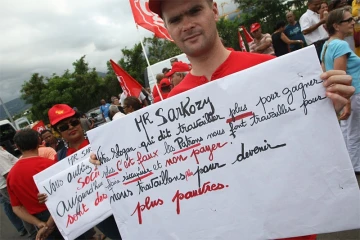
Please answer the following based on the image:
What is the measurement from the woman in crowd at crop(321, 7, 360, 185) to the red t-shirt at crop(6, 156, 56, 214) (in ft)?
11.0

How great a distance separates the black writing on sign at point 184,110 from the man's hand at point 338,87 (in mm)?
544

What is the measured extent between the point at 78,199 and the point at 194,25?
1778 mm

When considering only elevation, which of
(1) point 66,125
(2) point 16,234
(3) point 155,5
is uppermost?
(3) point 155,5

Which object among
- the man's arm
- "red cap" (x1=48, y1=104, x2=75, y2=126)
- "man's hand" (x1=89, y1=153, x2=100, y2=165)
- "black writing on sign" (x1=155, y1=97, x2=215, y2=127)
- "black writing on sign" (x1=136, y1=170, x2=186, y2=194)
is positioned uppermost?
"red cap" (x1=48, y1=104, x2=75, y2=126)

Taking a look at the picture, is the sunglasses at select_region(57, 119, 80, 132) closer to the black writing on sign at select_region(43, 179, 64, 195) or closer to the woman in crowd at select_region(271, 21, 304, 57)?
the black writing on sign at select_region(43, 179, 64, 195)

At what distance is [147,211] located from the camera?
166 cm

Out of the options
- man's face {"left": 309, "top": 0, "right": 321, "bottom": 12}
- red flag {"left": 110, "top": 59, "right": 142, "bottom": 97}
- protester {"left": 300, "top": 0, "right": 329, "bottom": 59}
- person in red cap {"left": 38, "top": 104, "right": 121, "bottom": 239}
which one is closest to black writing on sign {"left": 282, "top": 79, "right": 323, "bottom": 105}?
person in red cap {"left": 38, "top": 104, "right": 121, "bottom": 239}

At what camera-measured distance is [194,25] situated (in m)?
1.58

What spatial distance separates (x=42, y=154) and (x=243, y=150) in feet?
11.5

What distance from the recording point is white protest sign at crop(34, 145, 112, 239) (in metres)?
2.46

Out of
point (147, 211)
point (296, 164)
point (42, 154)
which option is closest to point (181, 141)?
point (147, 211)

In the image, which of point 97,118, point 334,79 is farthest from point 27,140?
point 97,118

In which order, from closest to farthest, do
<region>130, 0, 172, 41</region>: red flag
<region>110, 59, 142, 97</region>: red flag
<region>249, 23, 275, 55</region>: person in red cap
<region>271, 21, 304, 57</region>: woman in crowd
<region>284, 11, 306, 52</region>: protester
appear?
<region>130, 0, 172, 41</region>: red flag, <region>110, 59, 142, 97</region>: red flag, <region>271, 21, 304, 57</region>: woman in crowd, <region>284, 11, 306, 52</region>: protester, <region>249, 23, 275, 55</region>: person in red cap

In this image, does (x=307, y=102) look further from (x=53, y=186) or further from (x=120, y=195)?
(x=53, y=186)
